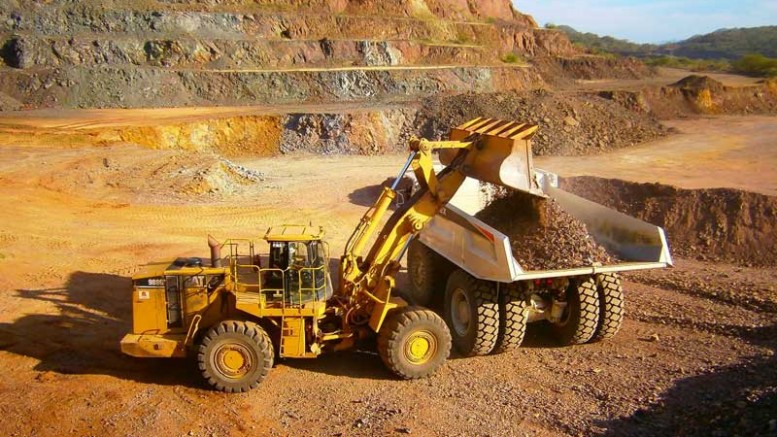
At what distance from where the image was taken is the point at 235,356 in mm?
8078

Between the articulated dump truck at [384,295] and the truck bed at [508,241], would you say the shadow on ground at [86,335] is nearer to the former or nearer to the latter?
the articulated dump truck at [384,295]

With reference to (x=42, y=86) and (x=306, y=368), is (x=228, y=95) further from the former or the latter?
(x=306, y=368)

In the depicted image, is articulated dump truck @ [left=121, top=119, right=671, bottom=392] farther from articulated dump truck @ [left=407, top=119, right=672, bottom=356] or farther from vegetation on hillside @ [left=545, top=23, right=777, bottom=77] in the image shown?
vegetation on hillside @ [left=545, top=23, right=777, bottom=77]

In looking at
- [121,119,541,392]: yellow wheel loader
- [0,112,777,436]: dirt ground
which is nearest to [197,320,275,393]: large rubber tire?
[121,119,541,392]: yellow wheel loader

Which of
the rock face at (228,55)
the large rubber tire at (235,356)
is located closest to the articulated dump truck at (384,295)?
the large rubber tire at (235,356)

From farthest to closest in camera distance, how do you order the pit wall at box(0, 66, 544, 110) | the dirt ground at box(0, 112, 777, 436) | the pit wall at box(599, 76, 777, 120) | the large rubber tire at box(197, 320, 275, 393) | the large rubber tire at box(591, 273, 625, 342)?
the pit wall at box(599, 76, 777, 120)
the pit wall at box(0, 66, 544, 110)
the large rubber tire at box(591, 273, 625, 342)
the large rubber tire at box(197, 320, 275, 393)
the dirt ground at box(0, 112, 777, 436)

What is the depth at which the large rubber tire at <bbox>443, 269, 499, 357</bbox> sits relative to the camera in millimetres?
8914

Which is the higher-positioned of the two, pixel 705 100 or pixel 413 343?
pixel 705 100

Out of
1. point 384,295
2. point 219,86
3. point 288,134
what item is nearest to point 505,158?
point 384,295

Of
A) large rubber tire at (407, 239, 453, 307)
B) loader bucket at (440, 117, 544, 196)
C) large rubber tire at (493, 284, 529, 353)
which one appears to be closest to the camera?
loader bucket at (440, 117, 544, 196)

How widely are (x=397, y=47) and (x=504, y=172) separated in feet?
114

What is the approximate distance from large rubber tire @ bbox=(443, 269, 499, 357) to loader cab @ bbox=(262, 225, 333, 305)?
2.03 m

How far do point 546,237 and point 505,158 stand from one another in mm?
1444

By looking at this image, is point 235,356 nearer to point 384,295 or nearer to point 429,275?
point 384,295
